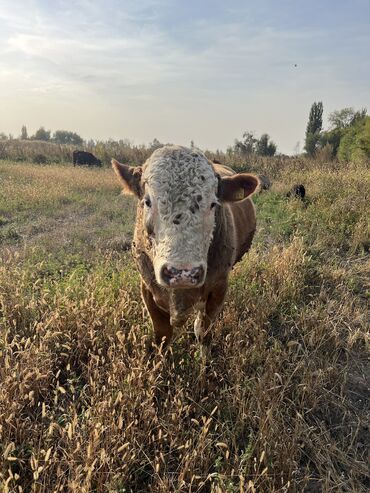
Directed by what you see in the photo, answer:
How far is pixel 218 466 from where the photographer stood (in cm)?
240

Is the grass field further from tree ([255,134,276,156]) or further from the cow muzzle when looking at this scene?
tree ([255,134,276,156])

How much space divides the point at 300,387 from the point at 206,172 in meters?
1.88

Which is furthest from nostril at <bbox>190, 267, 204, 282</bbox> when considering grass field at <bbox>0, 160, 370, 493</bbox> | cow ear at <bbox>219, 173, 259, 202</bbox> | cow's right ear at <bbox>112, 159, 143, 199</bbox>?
cow's right ear at <bbox>112, 159, 143, 199</bbox>

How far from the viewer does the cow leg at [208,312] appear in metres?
3.58

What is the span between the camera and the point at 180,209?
2.63 m

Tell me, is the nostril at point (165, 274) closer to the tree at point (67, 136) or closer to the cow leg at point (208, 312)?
the cow leg at point (208, 312)

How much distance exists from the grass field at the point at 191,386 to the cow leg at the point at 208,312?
0.15m

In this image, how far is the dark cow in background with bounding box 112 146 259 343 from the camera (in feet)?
8.28

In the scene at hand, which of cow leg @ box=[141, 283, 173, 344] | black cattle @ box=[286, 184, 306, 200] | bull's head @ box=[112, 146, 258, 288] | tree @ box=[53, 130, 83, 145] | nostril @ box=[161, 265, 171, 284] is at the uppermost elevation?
tree @ box=[53, 130, 83, 145]

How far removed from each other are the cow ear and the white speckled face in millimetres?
201

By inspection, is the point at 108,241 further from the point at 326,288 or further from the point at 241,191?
the point at 241,191

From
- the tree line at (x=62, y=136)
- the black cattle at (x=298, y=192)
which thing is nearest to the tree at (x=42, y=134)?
the tree line at (x=62, y=136)

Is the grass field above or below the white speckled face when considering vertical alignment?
below

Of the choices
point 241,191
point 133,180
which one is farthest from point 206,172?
point 133,180
